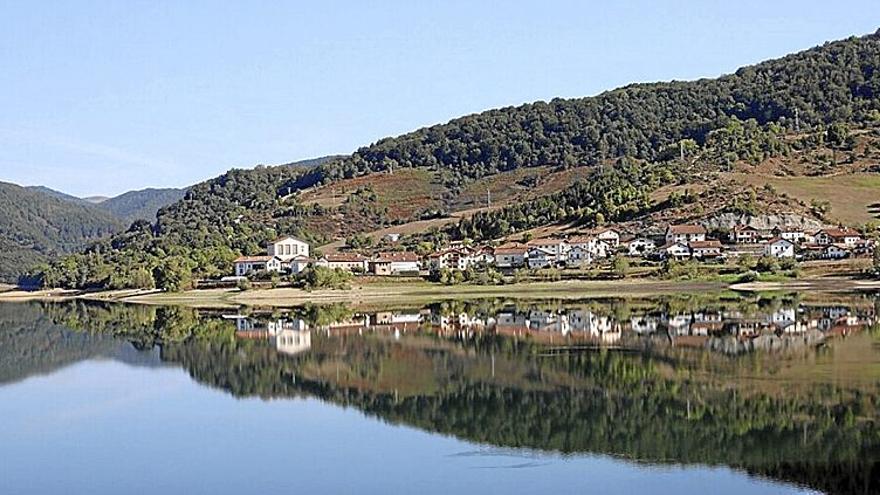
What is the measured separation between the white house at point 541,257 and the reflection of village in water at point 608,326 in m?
22.5

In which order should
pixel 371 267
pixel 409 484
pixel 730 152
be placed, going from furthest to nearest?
pixel 730 152 → pixel 371 267 → pixel 409 484

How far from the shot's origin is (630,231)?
9044cm

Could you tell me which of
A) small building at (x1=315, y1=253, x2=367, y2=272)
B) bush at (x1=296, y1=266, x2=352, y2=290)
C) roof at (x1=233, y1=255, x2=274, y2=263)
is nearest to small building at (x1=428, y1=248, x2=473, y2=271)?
small building at (x1=315, y1=253, x2=367, y2=272)

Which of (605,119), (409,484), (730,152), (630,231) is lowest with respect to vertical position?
(409,484)

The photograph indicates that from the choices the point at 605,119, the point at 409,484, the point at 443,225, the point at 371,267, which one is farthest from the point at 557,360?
the point at 605,119

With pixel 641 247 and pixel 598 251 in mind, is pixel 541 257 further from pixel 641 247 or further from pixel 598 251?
pixel 641 247

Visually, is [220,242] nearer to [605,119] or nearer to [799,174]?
[799,174]

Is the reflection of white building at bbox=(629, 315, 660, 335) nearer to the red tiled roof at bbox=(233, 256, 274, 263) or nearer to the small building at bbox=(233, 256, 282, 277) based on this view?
the small building at bbox=(233, 256, 282, 277)

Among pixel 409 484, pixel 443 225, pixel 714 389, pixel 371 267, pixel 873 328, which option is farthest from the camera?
pixel 443 225

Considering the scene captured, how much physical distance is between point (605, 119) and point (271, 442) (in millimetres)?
143291

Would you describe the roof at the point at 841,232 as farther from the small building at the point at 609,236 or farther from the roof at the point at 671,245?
the small building at the point at 609,236

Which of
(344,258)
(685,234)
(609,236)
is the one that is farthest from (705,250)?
(344,258)

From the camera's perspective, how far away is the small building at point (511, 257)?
282 feet

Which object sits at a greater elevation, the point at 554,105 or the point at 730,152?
the point at 554,105
